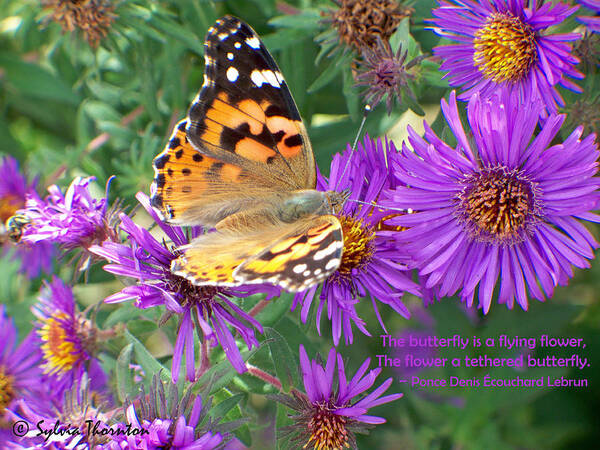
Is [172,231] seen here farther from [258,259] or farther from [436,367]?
[436,367]

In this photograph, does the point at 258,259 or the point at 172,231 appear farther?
the point at 172,231

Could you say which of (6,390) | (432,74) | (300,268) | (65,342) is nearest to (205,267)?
(300,268)

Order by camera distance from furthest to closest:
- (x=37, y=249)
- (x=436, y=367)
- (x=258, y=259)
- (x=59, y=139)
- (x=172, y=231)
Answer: (x=59, y=139) < (x=436, y=367) < (x=37, y=249) < (x=172, y=231) < (x=258, y=259)

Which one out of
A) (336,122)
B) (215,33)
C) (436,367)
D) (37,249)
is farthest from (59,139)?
(436,367)

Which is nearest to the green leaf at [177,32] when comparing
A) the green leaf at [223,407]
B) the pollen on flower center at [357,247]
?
the pollen on flower center at [357,247]

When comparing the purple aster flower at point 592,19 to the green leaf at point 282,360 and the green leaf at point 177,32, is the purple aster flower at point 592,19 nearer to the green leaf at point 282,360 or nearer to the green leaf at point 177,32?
the green leaf at point 282,360

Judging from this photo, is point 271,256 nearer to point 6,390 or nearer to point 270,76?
point 270,76

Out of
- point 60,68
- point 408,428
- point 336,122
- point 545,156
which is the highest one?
point 60,68
